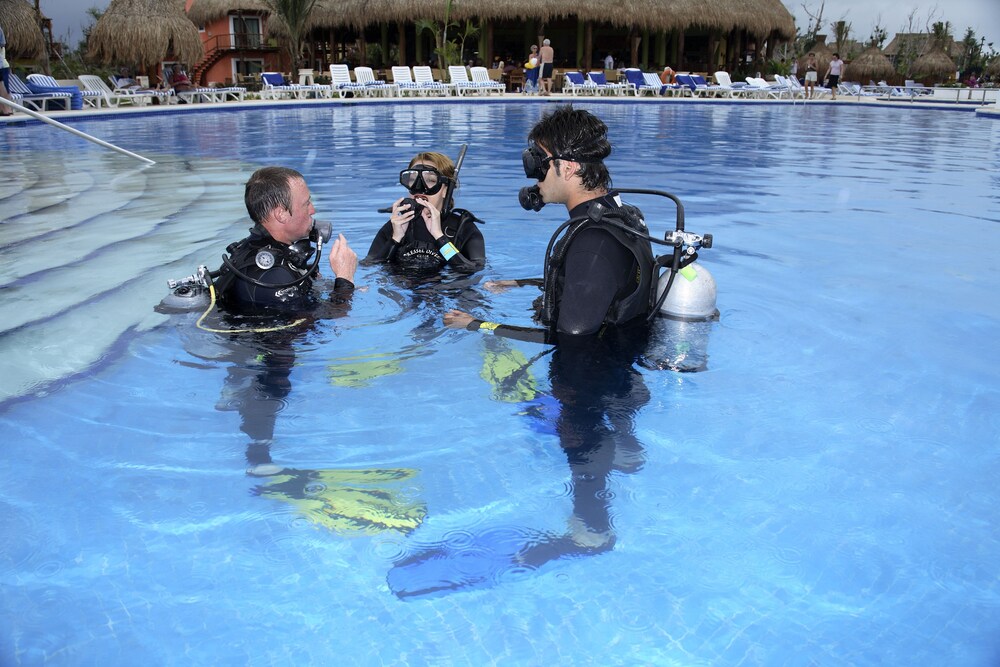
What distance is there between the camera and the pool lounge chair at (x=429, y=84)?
24.5 metres

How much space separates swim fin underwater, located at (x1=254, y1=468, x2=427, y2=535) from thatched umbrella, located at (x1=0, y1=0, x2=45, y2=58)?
73.5ft

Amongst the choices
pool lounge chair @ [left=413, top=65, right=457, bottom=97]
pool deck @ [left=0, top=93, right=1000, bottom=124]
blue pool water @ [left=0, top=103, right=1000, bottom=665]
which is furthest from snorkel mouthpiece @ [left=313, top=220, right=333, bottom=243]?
pool lounge chair @ [left=413, top=65, right=457, bottom=97]

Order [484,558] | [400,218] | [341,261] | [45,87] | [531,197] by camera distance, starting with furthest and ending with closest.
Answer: [45,87], [400,218], [341,261], [531,197], [484,558]

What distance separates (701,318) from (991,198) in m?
6.54

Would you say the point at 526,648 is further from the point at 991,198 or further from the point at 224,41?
the point at 224,41

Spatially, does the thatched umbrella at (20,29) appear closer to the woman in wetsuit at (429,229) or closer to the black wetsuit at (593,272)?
the woman in wetsuit at (429,229)

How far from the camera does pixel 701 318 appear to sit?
3141 millimetres

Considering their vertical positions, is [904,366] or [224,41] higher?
[224,41]

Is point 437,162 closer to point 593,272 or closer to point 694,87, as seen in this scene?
point 593,272

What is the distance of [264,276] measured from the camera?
10.4 feet

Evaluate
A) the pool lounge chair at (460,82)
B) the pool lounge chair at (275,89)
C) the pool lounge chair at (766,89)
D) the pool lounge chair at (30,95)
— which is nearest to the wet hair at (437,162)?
the pool lounge chair at (30,95)

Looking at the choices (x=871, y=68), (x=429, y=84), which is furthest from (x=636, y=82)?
(x=871, y=68)

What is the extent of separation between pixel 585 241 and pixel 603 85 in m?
24.9

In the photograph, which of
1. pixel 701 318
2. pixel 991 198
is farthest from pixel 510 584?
pixel 991 198
